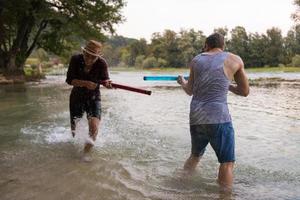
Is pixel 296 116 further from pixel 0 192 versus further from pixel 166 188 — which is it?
pixel 0 192

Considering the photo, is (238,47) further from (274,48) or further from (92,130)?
(92,130)

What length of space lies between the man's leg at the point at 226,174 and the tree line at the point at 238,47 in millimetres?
66288

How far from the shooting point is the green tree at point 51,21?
33.3 m

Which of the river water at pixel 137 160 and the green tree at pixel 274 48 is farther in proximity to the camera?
the green tree at pixel 274 48

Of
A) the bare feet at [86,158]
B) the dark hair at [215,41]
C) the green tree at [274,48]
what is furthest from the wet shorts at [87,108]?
the green tree at [274,48]

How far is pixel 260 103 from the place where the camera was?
17.6 m

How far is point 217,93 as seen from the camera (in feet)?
18.4

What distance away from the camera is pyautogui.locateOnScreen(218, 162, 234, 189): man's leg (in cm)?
563

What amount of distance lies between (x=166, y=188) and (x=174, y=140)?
12.0ft

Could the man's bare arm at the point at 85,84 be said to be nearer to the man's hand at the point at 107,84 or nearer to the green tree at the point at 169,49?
the man's hand at the point at 107,84

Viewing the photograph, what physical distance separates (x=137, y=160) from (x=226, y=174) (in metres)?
2.42

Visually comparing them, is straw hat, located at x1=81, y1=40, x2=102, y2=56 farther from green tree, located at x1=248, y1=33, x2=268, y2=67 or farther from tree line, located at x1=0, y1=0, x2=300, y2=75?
green tree, located at x1=248, y1=33, x2=268, y2=67

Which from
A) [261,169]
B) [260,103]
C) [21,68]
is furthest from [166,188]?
[21,68]

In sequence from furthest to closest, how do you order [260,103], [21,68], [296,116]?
[21,68] < [260,103] < [296,116]
